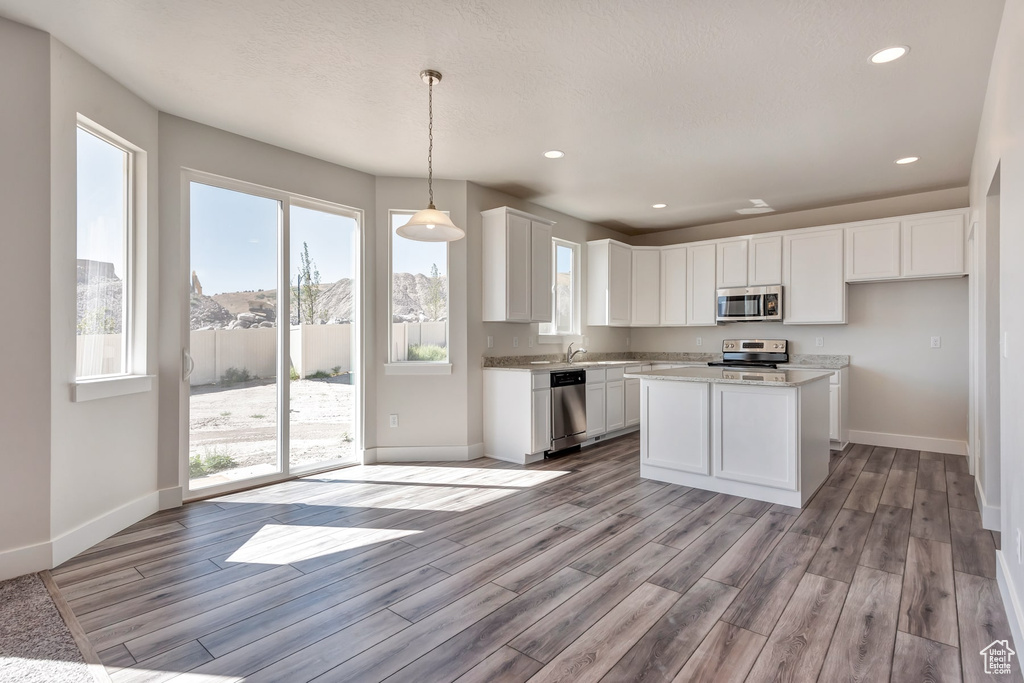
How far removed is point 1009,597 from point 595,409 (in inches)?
143

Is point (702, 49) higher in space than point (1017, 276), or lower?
higher

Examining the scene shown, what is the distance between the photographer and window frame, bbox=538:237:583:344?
599 centimetres

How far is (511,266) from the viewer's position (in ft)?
16.3

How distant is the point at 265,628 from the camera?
6.76 feet

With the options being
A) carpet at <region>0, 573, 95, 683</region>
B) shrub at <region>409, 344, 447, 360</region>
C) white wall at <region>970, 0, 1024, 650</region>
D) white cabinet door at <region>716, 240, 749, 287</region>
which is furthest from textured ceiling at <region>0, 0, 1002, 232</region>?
carpet at <region>0, 573, 95, 683</region>

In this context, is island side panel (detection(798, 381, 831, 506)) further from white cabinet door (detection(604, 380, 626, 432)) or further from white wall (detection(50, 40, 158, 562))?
white wall (detection(50, 40, 158, 562))

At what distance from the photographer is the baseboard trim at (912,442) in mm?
5023

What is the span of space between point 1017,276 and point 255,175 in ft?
14.9

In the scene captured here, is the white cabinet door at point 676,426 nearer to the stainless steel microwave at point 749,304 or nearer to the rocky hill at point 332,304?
the rocky hill at point 332,304

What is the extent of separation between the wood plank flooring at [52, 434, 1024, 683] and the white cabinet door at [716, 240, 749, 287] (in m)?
3.01

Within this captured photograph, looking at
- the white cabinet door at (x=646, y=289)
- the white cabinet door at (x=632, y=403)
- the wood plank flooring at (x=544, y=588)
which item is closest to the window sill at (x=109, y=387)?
the wood plank flooring at (x=544, y=588)

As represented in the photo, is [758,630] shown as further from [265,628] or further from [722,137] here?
[722,137]

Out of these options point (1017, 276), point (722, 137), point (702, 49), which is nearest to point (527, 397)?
point (722, 137)

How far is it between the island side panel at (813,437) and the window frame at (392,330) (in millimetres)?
2966
